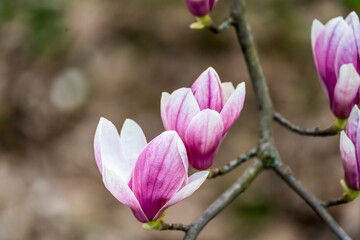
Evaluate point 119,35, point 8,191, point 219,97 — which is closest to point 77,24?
point 119,35

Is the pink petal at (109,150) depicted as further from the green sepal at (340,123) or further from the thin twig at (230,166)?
the green sepal at (340,123)

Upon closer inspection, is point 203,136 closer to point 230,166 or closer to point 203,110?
point 203,110

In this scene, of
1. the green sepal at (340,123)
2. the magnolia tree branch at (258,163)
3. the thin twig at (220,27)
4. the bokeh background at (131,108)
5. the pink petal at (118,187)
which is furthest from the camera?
the bokeh background at (131,108)

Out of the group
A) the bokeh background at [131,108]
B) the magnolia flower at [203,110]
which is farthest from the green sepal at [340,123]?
the bokeh background at [131,108]

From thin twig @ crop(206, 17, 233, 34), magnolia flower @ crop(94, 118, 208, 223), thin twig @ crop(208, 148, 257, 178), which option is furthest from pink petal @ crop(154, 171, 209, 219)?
thin twig @ crop(206, 17, 233, 34)

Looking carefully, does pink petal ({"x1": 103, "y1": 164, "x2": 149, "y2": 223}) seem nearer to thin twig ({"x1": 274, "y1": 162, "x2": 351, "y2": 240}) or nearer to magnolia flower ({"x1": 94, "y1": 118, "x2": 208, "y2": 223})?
magnolia flower ({"x1": 94, "y1": 118, "x2": 208, "y2": 223})

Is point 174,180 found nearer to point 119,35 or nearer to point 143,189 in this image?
point 143,189
